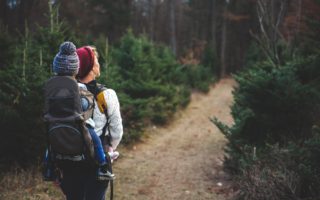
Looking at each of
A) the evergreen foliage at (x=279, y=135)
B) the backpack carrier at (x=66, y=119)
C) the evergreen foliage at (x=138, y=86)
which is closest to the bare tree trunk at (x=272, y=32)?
the evergreen foliage at (x=279, y=135)

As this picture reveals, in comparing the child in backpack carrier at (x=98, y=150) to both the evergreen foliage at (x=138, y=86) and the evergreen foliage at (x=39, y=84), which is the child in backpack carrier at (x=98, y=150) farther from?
the evergreen foliage at (x=138, y=86)

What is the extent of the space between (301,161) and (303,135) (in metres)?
1.53

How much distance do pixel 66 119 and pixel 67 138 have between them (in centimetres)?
19

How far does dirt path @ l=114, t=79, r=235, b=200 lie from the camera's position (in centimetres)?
737

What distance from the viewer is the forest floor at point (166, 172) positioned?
22.0 ft

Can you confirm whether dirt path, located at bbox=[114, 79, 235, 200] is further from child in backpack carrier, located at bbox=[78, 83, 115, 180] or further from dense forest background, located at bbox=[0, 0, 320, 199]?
child in backpack carrier, located at bbox=[78, 83, 115, 180]

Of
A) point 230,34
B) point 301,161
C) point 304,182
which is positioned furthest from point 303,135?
point 230,34

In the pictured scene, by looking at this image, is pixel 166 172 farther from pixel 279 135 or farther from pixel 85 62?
pixel 85 62

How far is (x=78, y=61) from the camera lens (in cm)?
383

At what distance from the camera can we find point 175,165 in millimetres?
9438

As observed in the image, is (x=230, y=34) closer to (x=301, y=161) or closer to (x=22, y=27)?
(x=22, y=27)

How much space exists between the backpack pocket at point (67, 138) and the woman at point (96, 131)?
0.22 meters

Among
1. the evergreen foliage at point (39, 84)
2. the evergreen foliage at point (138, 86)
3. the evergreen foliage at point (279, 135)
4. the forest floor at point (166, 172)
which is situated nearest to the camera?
the evergreen foliage at point (279, 135)

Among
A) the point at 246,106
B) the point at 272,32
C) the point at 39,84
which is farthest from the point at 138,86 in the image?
the point at 39,84
